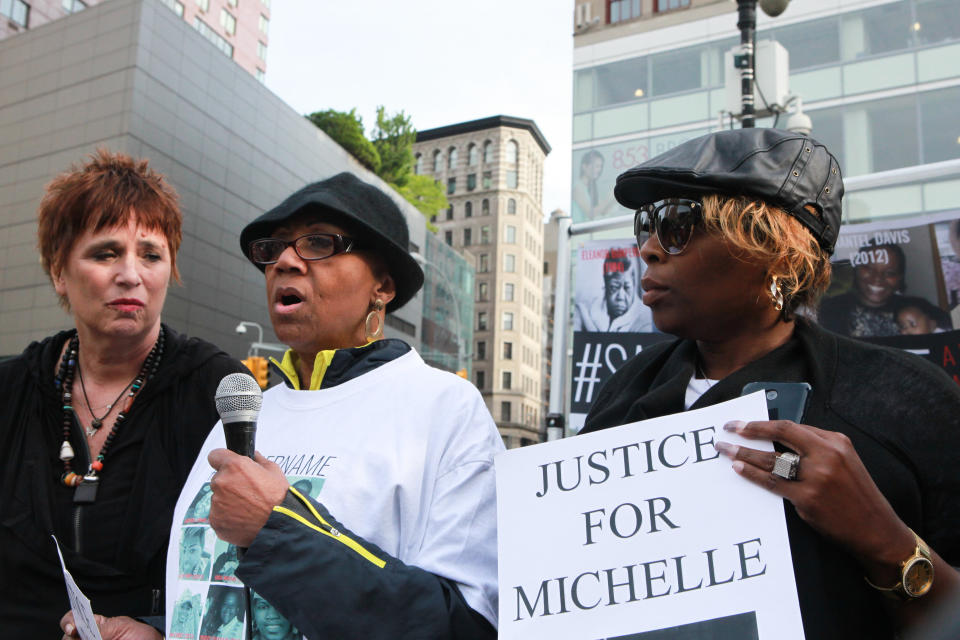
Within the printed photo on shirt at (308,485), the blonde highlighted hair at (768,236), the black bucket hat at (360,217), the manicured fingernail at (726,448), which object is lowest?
the manicured fingernail at (726,448)

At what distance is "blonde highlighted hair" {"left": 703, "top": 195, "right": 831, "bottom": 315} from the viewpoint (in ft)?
5.35

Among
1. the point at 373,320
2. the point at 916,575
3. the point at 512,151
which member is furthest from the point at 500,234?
the point at 916,575

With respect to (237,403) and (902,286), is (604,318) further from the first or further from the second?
(237,403)

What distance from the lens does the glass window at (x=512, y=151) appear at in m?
95.4

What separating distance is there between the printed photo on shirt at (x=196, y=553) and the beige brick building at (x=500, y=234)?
90.0 meters

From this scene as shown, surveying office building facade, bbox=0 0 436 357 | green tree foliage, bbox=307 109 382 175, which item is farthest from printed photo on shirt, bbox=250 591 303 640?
green tree foliage, bbox=307 109 382 175

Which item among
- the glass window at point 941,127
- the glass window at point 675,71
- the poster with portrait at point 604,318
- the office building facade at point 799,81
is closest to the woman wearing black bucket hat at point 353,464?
the poster with portrait at point 604,318

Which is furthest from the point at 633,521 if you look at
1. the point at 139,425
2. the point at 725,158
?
the point at 139,425

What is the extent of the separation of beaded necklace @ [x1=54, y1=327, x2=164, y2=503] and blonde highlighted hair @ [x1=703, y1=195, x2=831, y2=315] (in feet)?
6.34

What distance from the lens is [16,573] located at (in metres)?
2.41

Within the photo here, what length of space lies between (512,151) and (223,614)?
96.6 metres

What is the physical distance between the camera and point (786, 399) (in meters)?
1.42

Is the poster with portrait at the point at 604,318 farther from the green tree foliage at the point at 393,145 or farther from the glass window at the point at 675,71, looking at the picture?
the green tree foliage at the point at 393,145

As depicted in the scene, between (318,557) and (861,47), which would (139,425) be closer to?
(318,557)
